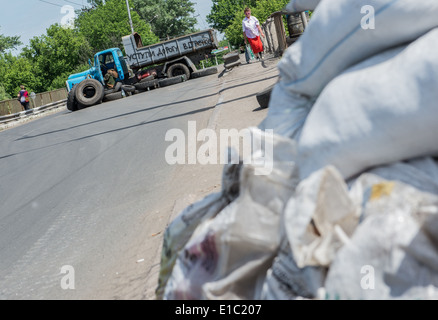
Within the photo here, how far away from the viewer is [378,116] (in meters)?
2.00

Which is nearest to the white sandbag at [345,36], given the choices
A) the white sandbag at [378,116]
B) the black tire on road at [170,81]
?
the white sandbag at [378,116]

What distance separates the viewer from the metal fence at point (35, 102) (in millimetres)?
35688

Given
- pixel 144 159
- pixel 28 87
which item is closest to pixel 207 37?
pixel 144 159

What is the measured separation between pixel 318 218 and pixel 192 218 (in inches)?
33.0

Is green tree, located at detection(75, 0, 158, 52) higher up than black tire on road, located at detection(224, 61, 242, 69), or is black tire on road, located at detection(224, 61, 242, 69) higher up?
green tree, located at detection(75, 0, 158, 52)

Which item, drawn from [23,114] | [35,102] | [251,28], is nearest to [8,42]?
[35,102]

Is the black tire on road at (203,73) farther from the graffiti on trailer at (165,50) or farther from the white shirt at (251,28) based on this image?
the white shirt at (251,28)

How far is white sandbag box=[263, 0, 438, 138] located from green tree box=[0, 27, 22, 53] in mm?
84267

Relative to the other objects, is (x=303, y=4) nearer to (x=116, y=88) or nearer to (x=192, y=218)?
(x=192, y=218)

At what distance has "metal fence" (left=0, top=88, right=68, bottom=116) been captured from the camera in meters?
35.7

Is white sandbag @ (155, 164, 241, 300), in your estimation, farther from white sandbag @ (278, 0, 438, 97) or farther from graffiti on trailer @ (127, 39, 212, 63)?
graffiti on trailer @ (127, 39, 212, 63)

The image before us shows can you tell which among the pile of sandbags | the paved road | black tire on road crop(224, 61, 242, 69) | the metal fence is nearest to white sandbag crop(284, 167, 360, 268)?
the pile of sandbags

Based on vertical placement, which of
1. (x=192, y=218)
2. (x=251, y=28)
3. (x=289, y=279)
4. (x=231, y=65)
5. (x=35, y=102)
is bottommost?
(x=35, y=102)
